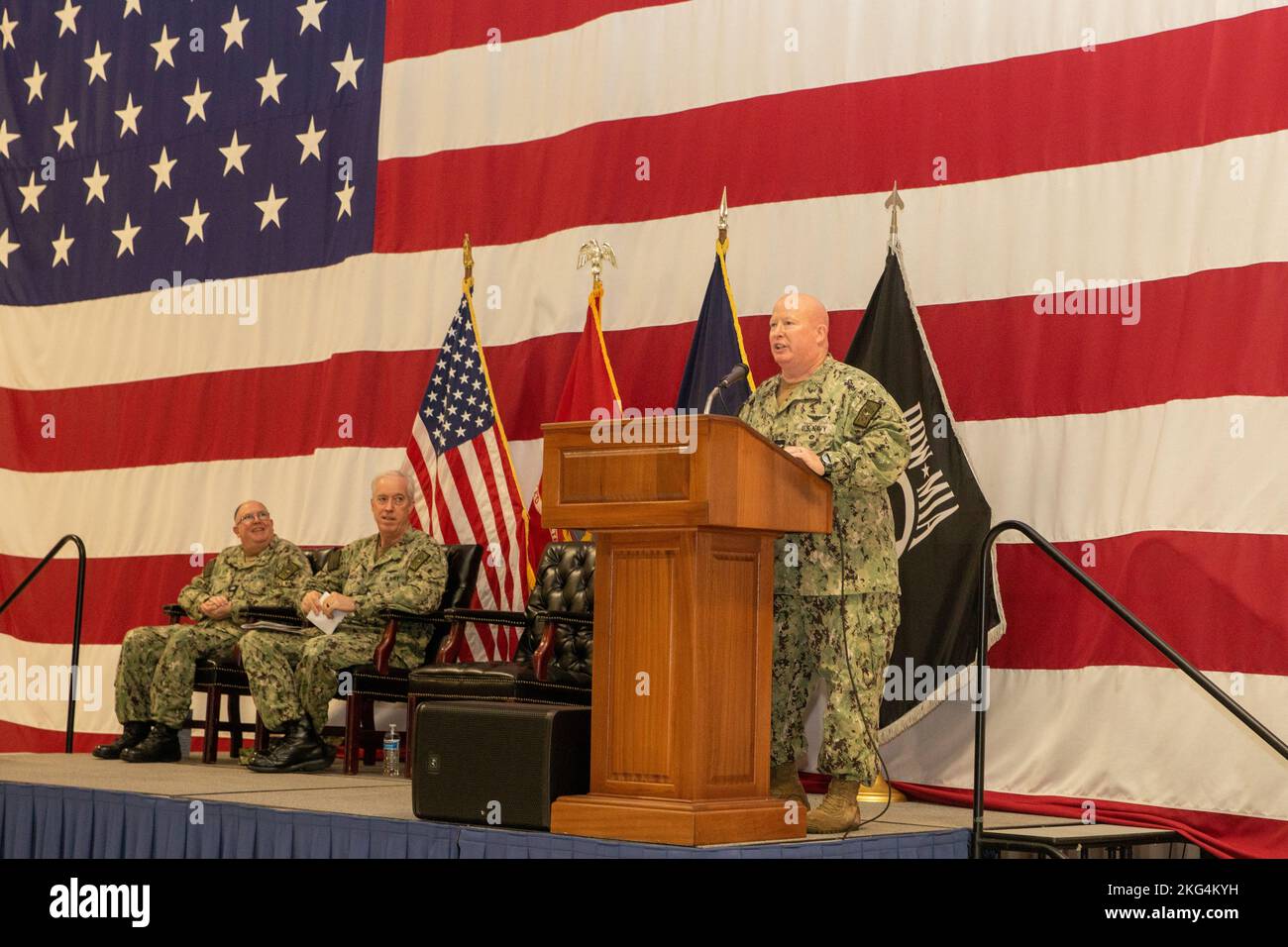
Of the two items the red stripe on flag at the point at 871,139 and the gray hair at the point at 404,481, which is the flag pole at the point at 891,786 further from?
the gray hair at the point at 404,481

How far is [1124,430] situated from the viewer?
5273 mm

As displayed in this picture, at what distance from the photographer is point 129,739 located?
6.57 meters

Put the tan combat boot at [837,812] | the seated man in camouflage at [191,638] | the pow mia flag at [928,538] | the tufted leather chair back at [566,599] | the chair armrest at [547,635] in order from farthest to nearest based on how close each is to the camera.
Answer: the seated man in camouflage at [191,638] → the tufted leather chair back at [566,599] → the chair armrest at [547,635] → the pow mia flag at [928,538] → the tan combat boot at [837,812]

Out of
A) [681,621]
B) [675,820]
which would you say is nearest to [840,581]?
[681,621]

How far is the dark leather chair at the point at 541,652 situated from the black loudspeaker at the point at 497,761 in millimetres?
870

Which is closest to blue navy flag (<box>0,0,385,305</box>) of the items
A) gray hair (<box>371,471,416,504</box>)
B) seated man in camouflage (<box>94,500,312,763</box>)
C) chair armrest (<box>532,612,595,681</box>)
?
gray hair (<box>371,471,416,504</box>)

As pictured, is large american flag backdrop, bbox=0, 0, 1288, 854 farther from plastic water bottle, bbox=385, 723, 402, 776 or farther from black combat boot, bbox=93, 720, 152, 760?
black combat boot, bbox=93, 720, 152, 760

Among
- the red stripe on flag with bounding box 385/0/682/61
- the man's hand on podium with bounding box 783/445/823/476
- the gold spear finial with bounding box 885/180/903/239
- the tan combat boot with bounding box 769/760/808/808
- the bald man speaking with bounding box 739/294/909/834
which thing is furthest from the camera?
the red stripe on flag with bounding box 385/0/682/61

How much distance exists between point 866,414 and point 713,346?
69.0 inches

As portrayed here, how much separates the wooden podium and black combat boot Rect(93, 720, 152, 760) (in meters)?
3.16

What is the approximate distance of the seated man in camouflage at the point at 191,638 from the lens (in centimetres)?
644

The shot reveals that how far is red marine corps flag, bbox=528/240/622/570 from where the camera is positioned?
643 centimetres

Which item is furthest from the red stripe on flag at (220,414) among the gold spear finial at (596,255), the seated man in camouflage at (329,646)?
the seated man in camouflage at (329,646)

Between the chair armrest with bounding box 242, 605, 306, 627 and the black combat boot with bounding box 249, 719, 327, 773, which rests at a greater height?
the chair armrest with bounding box 242, 605, 306, 627
